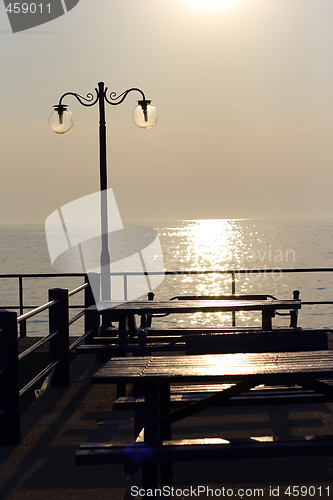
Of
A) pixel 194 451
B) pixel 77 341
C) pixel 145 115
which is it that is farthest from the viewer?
pixel 145 115

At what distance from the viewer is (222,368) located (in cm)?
362

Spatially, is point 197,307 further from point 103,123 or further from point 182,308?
point 103,123

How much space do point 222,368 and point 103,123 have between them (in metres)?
7.59

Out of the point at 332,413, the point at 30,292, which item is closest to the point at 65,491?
the point at 332,413

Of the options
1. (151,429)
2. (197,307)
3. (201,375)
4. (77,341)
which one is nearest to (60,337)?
(77,341)

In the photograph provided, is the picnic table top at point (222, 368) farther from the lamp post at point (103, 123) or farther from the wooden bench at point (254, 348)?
the lamp post at point (103, 123)

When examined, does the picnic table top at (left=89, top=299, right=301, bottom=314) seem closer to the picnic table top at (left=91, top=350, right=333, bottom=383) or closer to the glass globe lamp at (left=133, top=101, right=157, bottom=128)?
the picnic table top at (left=91, top=350, right=333, bottom=383)

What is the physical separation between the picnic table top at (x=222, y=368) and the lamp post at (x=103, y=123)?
6165 mm

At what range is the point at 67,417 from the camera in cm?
571

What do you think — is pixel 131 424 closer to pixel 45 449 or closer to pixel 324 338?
pixel 45 449

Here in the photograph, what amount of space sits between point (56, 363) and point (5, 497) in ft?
9.55

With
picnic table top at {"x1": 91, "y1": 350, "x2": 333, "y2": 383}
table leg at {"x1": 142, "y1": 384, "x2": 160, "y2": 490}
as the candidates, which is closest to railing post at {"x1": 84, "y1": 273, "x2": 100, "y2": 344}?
picnic table top at {"x1": 91, "y1": 350, "x2": 333, "y2": 383}

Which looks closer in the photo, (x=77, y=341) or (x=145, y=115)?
(x=77, y=341)

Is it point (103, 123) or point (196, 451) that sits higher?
point (103, 123)
